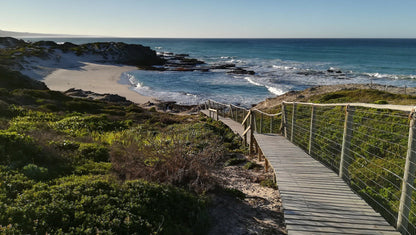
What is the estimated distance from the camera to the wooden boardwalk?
3355 mm

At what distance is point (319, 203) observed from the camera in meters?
3.95

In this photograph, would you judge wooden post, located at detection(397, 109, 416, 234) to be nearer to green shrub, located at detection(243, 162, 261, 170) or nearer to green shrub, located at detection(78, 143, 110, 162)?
green shrub, located at detection(243, 162, 261, 170)

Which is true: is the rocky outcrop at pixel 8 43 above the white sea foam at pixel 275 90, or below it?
above

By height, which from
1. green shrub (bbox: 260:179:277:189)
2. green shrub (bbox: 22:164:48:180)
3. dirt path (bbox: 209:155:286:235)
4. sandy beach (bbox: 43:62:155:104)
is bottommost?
sandy beach (bbox: 43:62:155:104)

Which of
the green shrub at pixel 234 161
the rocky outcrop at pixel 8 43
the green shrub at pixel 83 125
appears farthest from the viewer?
the rocky outcrop at pixel 8 43

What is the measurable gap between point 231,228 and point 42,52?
175ft

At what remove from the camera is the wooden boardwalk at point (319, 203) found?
132 inches

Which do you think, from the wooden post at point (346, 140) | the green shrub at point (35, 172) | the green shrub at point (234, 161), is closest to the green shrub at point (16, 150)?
the green shrub at point (35, 172)

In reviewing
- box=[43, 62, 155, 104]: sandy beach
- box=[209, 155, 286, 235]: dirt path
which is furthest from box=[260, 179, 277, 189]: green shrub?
box=[43, 62, 155, 104]: sandy beach

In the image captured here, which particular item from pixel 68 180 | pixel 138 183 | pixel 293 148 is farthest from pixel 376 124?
pixel 68 180

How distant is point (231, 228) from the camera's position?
412 centimetres

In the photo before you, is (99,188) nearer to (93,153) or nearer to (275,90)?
(93,153)

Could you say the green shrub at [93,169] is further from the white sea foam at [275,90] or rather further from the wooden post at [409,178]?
the white sea foam at [275,90]

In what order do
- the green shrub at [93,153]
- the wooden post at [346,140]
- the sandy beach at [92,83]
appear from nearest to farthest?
the wooden post at [346,140]
the green shrub at [93,153]
the sandy beach at [92,83]
